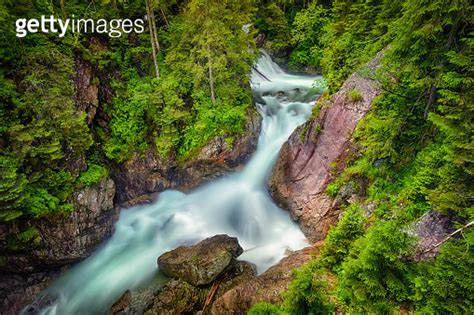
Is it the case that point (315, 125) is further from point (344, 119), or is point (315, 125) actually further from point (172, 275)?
point (172, 275)

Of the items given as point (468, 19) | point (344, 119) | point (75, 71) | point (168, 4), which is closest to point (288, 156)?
point (344, 119)

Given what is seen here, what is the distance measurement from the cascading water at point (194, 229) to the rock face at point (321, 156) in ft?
3.02

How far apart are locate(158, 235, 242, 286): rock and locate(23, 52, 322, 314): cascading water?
3.12 ft

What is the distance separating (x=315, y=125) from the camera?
38.0 feet

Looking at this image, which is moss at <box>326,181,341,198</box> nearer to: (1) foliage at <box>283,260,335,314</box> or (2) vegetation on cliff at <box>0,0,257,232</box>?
(2) vegetation on cliff at <box>0,0,257,232</box>

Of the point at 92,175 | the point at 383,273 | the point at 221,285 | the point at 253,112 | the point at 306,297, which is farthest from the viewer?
the point at 253,112

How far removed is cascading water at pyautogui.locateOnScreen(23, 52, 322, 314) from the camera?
10305 millimetres

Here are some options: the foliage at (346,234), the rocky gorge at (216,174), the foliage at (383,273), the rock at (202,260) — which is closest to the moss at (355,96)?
the rocky gorge at (216,174)

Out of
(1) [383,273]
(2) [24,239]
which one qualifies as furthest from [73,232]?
(1) [383,273]

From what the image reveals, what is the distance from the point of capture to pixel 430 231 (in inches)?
229

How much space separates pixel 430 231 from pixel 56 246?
1179 cm

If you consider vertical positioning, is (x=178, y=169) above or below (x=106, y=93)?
below

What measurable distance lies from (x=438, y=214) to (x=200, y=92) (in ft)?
37.7

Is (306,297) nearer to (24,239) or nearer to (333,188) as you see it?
(333,188)
